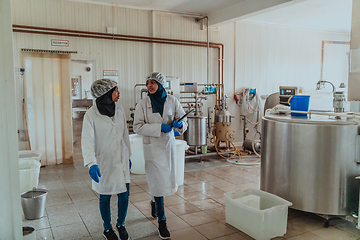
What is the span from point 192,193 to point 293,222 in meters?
1.27

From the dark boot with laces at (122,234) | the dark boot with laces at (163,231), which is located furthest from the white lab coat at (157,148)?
the dark boot with laces at (122,234)

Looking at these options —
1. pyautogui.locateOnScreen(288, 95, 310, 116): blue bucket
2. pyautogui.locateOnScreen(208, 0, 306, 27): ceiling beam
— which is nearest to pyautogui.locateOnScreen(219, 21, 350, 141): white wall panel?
pyautogui.locateOnScreen(208, 0, 306, 27): ceiling beam

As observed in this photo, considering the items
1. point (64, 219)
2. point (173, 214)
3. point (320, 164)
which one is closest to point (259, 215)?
point (320, 164)

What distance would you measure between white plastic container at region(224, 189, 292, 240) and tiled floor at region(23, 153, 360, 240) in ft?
0.28

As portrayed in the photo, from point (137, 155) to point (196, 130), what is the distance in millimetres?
1338

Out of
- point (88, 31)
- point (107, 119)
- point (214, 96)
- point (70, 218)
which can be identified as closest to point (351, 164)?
point (107, 119)

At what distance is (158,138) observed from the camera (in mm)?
2615

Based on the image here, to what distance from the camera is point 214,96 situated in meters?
6.47

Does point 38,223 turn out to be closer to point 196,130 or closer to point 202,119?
point 196,130

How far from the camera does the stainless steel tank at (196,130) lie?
5.29 m

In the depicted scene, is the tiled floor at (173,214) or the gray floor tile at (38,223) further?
the gray floor tile at (38,223)

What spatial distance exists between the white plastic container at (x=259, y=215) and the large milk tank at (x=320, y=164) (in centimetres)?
25

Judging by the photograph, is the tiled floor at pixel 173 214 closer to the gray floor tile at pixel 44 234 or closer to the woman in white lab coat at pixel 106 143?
the gray floor tile at pixel 44 234

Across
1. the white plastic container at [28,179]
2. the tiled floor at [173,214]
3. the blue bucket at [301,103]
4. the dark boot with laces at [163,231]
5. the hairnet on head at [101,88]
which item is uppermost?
the hairnet on head at [101,88]
